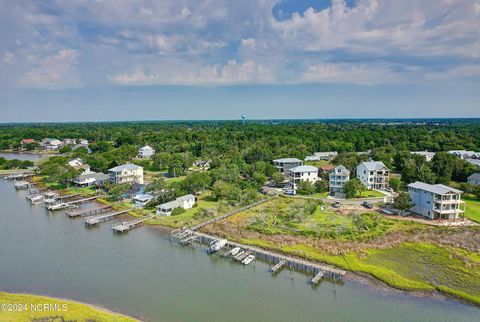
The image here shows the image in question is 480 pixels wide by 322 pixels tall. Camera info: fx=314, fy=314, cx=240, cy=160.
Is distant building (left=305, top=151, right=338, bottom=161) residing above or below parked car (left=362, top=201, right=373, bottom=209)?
above

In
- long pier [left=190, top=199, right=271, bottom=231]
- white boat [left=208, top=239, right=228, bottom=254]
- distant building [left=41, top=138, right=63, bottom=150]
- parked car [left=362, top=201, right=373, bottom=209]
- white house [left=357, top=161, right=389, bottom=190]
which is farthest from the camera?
distant building [left=41, top=138, right=63, bottom=150]

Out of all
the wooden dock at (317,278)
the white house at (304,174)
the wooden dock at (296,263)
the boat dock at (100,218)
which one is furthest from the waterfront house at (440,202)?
the boat dock at (100,218)

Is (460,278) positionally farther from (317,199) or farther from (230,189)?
(230,189)

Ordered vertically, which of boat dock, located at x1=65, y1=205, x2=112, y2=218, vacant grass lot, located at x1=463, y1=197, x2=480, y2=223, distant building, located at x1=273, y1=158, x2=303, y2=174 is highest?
distant building, located at x1=273, y1=158, x2=303, y2=174

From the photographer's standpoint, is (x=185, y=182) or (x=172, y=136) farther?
(x=172, y=136)

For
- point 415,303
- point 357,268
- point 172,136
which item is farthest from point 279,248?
point 172,136

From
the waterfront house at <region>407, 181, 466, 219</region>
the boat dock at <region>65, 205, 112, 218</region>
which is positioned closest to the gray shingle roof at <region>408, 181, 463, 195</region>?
the waterfront house at <region>407, 181, 466, 219</region>

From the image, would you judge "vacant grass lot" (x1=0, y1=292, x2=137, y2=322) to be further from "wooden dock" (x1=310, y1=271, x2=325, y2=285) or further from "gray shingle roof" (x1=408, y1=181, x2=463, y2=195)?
"gray shingle roof" (x1=408, y1=181, x2=463, y2=195)

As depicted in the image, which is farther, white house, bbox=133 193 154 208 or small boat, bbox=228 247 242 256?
white house, bbox=133 193 154 208

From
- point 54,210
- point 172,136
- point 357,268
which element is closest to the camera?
point 357,268
